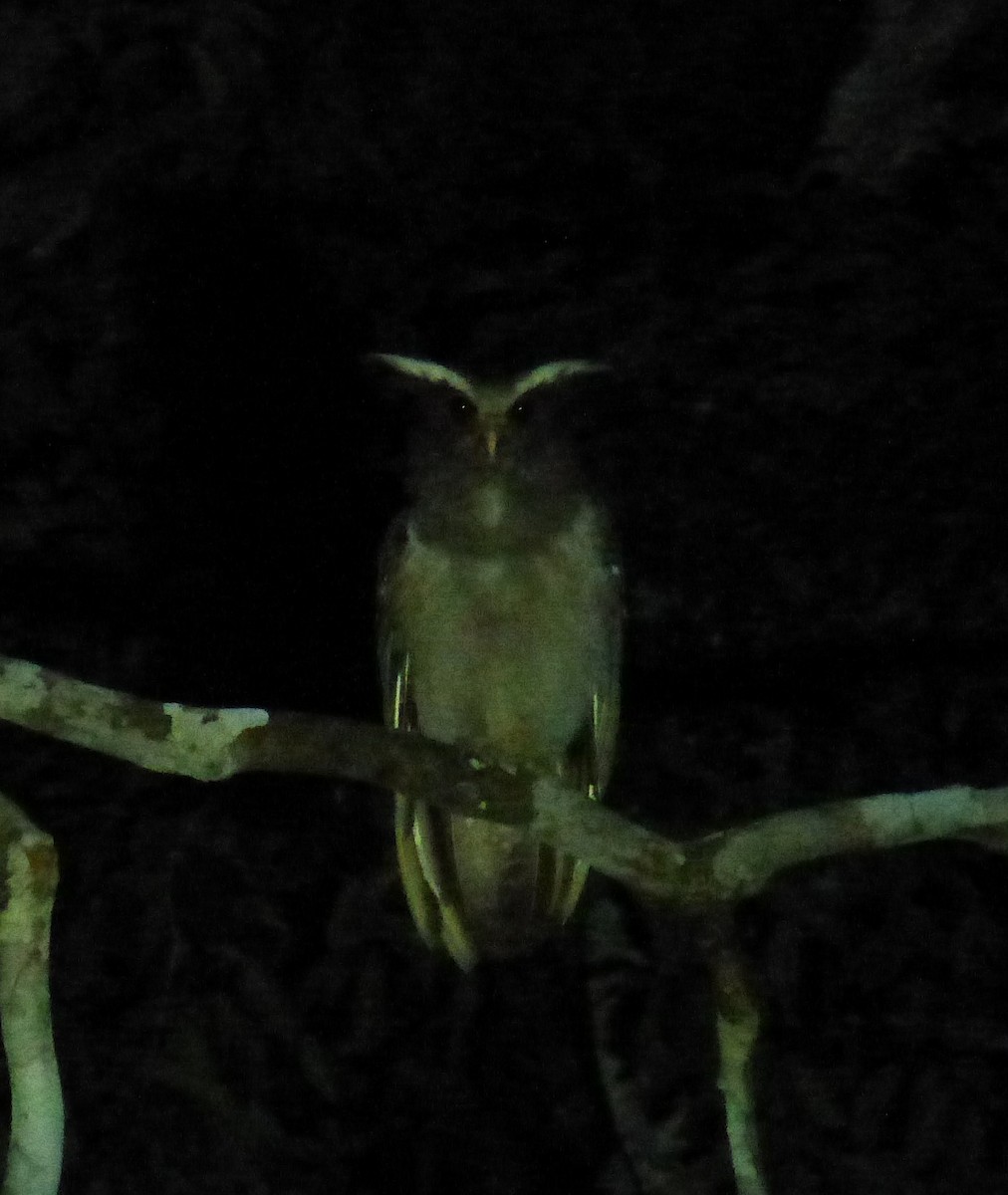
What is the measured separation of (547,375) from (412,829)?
0.60 m

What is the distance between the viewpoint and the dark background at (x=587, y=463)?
239 centimetres

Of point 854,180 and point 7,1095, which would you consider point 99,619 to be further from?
point 854,180

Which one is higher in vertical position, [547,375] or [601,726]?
[547,375]

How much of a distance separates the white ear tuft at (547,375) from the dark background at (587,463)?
32cm

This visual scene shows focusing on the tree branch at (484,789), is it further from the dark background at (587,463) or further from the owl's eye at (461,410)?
the dark background at (587,463)

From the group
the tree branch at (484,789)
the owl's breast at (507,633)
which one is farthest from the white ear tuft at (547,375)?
the tree branch at (484,789)

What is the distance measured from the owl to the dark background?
30cm

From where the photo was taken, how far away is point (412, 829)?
7.13 ft

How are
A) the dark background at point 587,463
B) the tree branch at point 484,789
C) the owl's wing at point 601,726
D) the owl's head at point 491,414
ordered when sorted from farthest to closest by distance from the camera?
the dark background at point 587,463 → the owl's wing at point 601,726 → the owl's head at point 491,414 → the tree branch at point 484,789

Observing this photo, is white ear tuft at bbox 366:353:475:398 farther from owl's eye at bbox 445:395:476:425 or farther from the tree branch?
the tree branch

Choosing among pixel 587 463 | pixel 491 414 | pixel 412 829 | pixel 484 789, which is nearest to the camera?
pixel 484 789

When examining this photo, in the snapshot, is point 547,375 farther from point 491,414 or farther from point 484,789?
point 484,789

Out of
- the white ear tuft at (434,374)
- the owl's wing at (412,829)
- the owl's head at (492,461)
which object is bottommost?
the owl's wing at (412,829)

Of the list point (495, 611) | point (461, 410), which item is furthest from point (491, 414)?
point (495, 611)
